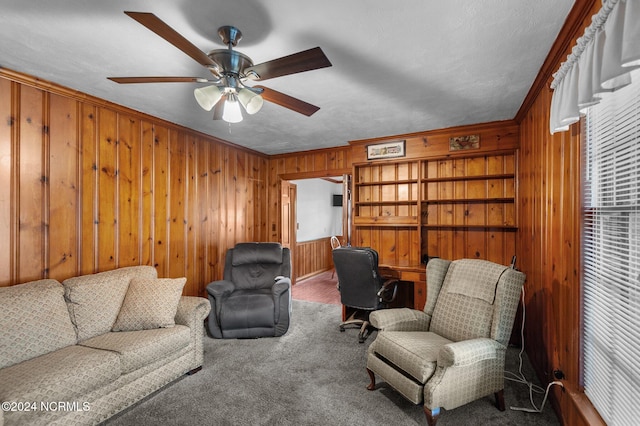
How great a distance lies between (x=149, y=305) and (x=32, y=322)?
27.8 inches

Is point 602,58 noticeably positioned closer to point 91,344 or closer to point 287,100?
point 287,100

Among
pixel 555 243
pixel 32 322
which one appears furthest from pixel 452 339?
pixel 32 322

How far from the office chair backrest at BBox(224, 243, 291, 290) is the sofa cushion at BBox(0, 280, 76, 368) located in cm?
169

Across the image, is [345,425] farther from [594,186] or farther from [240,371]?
[594,186]

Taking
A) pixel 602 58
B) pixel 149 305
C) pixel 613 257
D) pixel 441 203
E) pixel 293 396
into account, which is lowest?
pixel 293 396

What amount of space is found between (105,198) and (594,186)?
12.5ft

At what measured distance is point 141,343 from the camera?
7.20ft

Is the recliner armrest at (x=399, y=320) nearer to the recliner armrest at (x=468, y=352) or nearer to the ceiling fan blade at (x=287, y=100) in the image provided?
the recliner armrest at (x=468, y=352)

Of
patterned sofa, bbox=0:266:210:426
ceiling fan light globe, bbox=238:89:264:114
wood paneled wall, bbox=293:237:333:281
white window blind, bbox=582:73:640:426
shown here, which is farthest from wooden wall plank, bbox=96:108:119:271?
white window blind, bbox=582:73:640:426

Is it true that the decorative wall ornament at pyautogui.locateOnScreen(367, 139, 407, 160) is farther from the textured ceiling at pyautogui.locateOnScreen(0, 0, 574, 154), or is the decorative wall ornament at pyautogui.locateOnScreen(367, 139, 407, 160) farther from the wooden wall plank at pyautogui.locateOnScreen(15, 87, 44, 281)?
the wooden wall plank at pyautogui.locateOnScreen(15, 87, 44, 281)

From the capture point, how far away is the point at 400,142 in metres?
4.09

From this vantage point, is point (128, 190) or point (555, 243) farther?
point (128, 190)

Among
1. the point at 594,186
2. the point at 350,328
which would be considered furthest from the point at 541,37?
the point at 350,328

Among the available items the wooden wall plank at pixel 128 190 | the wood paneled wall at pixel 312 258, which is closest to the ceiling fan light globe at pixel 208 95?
the wooden wall plank at pixel 128 190
